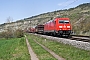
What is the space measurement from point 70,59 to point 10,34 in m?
74.3

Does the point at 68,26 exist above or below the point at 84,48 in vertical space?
above

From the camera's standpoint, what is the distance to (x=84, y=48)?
60.4ft

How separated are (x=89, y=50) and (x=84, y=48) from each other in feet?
3.75

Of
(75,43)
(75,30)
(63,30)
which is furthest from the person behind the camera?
(75,30)

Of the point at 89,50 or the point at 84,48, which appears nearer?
the point at 89,50

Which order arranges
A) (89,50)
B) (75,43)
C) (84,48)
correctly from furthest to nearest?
(75,43) → (84,48) → (89,50)

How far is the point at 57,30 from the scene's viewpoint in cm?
3584

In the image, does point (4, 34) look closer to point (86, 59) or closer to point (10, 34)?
point (10, 34)

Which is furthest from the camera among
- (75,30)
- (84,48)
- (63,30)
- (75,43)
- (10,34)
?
(10,34)

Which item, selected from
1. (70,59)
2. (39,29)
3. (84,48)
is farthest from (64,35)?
(39,29)

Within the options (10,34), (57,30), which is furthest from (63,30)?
(10,34)

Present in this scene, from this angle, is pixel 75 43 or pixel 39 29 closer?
pixel 75 43

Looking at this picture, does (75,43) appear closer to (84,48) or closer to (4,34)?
(84,48)

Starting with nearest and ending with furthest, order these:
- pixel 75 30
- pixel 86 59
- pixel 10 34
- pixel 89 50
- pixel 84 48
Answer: pixel 86 59
pixel 89 50
pixel 84 48
pixel 75 30
pixel 10 34
